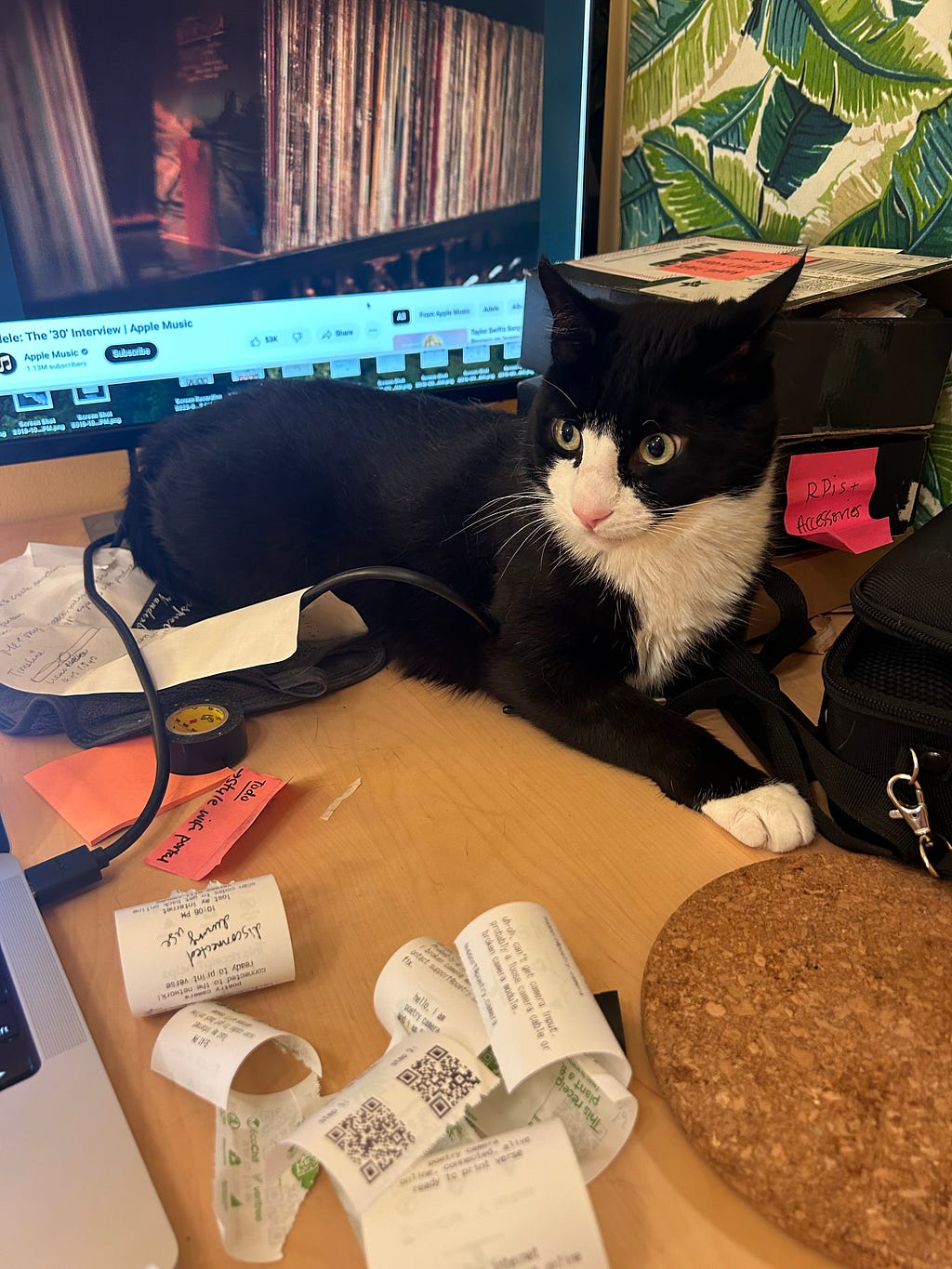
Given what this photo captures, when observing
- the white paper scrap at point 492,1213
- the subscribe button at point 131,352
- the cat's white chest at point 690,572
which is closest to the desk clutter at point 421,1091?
the white paper scrap at point 492,1213

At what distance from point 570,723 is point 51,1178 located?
0.46 m

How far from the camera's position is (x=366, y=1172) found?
37cm

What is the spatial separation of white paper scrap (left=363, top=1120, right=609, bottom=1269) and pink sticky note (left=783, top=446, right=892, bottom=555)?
61cm

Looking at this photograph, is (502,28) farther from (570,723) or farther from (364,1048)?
(364,1048)

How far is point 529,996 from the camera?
429 millimetres

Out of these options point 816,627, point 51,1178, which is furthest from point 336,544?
point 51,1178

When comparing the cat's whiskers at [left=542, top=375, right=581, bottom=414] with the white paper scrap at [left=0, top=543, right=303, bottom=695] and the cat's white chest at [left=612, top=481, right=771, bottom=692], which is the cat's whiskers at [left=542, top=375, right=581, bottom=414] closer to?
the cat's white chest at [left=612, top=481, right=771, bottom=692]

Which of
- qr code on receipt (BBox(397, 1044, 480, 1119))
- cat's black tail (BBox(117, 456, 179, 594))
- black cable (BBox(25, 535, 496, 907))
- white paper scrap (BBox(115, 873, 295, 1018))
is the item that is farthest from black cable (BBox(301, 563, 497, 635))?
qr code on receipt (BBox(397, 1044, 480, 1119))

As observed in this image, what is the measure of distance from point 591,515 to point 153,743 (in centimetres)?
39

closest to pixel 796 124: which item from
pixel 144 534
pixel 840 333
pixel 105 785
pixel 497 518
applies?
pixel 840 333

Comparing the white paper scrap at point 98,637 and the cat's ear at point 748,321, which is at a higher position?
the cat's ear at point 748,321

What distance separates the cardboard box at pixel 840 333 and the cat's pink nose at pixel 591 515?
A: 208 mm

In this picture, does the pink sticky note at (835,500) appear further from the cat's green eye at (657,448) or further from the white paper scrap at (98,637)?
the white paper scrap at (98,637)

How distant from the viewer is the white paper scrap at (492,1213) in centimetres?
34
